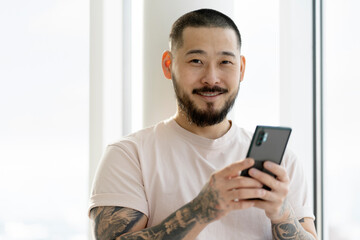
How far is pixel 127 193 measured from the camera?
5.21 feet

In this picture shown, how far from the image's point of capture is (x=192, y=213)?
1.44 metres

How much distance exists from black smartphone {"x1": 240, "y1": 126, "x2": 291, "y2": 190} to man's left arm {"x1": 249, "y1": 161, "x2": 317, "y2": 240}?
0.07 feet

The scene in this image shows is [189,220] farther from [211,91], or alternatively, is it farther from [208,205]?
[211,91]

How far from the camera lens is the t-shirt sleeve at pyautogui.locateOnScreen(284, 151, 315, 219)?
1719 millimetres

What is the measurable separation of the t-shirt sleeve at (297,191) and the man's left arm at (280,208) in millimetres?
32

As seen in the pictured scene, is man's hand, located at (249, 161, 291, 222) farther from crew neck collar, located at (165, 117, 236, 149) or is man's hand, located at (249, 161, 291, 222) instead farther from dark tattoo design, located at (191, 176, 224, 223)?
crew neck collar, located at (165, 117, 236, 149)

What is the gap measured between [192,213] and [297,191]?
1.60ft

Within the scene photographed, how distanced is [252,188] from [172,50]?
721 mm

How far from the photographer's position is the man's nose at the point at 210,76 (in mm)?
1711
